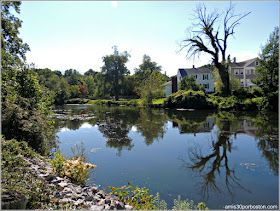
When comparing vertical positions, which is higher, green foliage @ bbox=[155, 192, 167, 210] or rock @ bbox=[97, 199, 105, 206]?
rock @ bbox=[97, 199, 105, 206]

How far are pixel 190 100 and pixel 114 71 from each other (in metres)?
32.0

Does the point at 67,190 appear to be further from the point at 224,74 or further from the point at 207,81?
the point at 207,81

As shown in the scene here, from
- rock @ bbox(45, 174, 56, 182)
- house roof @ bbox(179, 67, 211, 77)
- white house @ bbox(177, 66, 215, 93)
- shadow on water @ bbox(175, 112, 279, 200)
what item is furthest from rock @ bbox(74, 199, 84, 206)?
house roof @ bbox(179, 67, 211, 77)

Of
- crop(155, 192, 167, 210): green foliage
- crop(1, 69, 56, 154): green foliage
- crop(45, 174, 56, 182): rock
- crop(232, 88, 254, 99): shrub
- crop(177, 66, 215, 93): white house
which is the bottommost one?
crop(155, 192, 167, 210): green foliage

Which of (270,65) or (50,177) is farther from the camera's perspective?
(270,65)

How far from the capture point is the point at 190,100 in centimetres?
3494

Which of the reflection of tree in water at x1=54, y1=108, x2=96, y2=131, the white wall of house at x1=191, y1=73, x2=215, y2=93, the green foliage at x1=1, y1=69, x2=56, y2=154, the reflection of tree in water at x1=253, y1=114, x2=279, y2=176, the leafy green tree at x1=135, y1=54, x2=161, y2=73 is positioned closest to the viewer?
the green foliage at x1=1, y1=69, x2=56, y2=154

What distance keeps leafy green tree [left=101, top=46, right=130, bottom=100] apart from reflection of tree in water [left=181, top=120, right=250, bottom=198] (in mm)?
51552

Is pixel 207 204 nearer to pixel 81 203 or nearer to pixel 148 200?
pixel 148 200

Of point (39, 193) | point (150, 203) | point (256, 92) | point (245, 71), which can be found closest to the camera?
point (39, 193)

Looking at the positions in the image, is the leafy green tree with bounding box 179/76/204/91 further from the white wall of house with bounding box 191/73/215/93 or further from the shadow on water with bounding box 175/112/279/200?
the shadow on water with bounding box 175/112/279/200

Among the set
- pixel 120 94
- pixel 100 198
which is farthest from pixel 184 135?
pixel 120 94

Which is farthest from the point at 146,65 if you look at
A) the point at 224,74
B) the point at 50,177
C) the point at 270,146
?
the point at 50,177

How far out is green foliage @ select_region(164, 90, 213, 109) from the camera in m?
33.7
